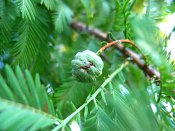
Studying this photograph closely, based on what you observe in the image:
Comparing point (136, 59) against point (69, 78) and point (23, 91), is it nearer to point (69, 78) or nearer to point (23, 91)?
point (69, 78)

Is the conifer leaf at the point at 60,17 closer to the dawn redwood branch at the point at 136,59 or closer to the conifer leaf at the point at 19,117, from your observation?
the dawn redwood branch at the point at 136,59

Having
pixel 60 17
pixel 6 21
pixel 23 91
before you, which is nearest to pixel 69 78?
pixel 60 17

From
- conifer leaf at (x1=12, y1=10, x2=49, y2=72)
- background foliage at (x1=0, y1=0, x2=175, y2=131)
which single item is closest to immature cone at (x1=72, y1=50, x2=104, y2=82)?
background foliage at (x1=0, y1=0, x2=175, y2=131)

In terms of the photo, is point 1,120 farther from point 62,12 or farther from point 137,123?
point 62,12

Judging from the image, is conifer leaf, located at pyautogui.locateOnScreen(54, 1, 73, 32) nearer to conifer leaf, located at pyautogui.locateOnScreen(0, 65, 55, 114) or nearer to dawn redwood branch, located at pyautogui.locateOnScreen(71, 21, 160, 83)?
dawn redwood branch, located at pyautogui.locateOnScreen(71, 21, 160, 83)

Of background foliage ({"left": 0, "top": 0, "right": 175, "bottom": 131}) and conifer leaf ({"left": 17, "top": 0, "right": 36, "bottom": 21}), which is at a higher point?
conifer leaf ({"left": 17, "top": 0, "right": 36, "bottom": 21})
